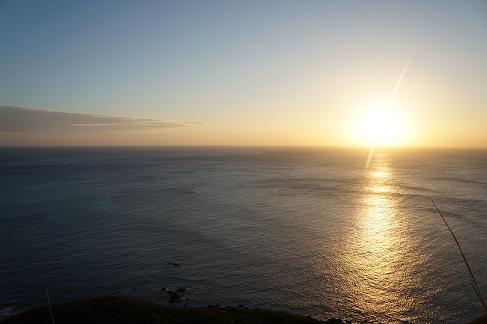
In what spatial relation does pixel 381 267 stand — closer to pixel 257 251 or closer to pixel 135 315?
pixel 257 251

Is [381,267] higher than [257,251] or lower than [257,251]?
lower

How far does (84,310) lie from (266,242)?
33683 mm

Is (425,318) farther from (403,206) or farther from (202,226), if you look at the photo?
(403,206)

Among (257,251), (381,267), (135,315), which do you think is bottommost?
(381,267)

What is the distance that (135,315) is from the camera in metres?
31.9

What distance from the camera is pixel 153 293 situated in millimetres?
40500

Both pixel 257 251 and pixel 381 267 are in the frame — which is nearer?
pixel 381 267

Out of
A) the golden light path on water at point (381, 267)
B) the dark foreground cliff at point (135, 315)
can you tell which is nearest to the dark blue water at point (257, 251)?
the golden light path on water at point (381, 267)

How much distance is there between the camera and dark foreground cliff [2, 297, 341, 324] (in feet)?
102

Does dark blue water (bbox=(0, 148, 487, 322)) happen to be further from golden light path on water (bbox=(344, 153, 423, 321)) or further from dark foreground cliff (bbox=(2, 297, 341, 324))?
dark foreground cliff (bbox=(2, 297, 341, 324))

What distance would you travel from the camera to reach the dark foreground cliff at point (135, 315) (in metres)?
31.2

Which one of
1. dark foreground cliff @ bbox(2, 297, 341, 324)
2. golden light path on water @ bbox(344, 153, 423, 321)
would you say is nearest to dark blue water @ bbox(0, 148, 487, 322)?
golden light path on water @ bbox(344, 153, 423, 321)

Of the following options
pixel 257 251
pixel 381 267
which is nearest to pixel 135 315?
pixel 257 251

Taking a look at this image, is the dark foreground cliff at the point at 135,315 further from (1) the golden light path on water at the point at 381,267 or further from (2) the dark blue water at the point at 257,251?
(1) the golden light path on water at the point at 381,267
